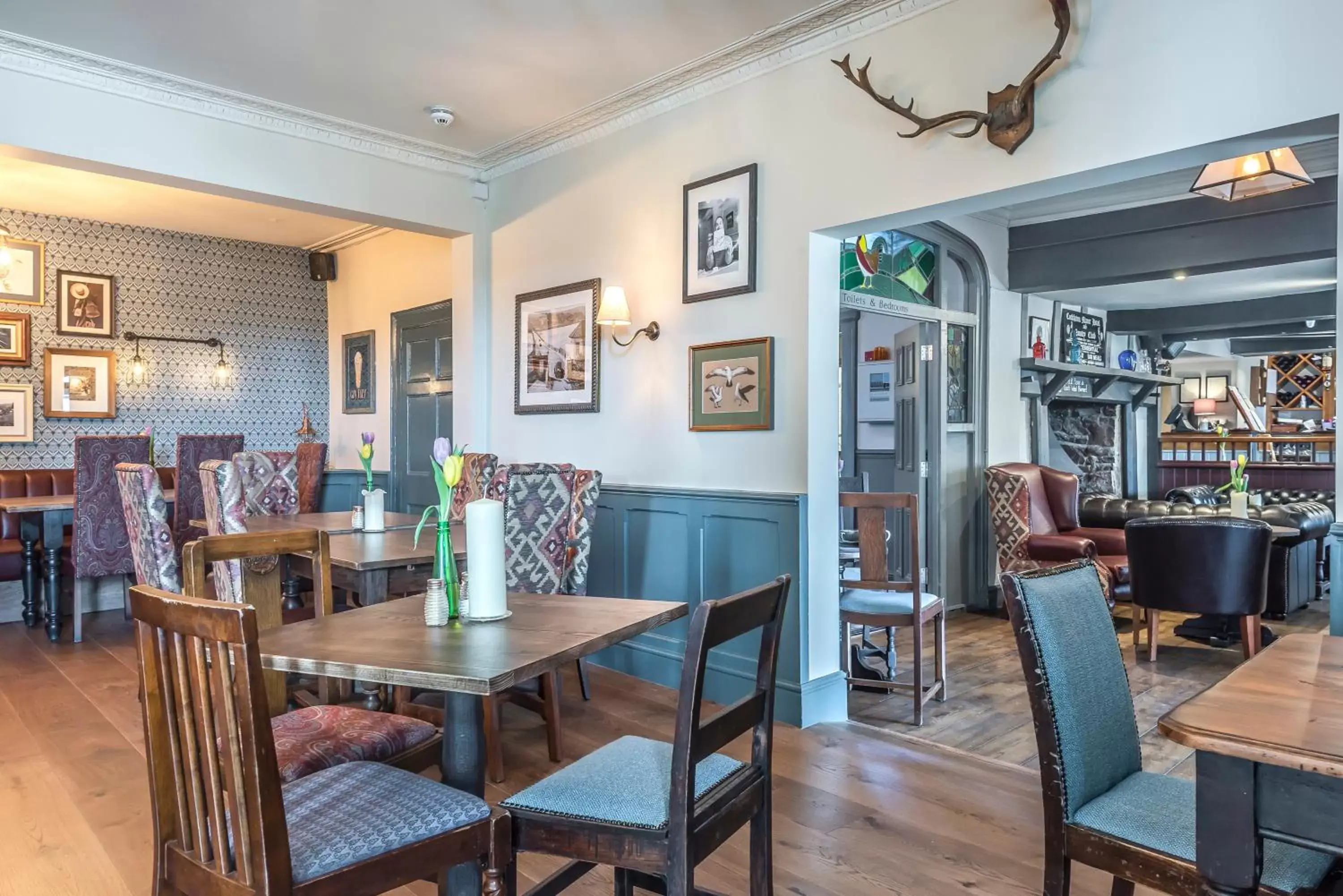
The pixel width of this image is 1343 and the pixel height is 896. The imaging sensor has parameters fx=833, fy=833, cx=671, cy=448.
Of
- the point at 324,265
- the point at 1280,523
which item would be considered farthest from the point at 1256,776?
the point at 324,265

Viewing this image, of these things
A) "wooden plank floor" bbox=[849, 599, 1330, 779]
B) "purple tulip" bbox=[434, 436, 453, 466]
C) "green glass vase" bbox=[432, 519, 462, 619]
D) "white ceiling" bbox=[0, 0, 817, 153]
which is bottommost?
"wooden plank floor" bbox=[849, 599, 1330, 779]

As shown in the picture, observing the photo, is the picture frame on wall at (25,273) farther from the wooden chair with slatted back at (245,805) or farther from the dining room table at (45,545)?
the wooden chair with slatted back at (245,805)

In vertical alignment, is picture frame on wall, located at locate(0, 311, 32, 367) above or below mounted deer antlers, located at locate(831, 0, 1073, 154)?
below

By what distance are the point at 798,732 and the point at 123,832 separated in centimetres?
228

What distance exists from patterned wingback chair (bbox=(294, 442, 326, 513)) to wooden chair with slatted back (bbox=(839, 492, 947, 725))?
4.41 meters

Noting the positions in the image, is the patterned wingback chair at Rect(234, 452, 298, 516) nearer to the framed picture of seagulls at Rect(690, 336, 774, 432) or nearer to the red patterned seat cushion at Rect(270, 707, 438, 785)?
the framed picture of seagulls at Rect(690, 336, 774, 432)

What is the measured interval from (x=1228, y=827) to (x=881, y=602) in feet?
8.57

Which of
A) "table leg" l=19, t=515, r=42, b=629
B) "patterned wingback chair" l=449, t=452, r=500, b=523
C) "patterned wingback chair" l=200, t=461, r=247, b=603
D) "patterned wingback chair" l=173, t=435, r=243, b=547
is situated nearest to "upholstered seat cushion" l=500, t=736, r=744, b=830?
"patterned wingback chair" l=200, t=461, r=247, b=603

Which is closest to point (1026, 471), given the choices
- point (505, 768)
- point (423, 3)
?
point (505, 768)

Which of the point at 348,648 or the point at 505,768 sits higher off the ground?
the point at 348,648

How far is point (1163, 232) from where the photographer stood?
→ 5.38m

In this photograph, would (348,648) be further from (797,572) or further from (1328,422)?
(1328,422)

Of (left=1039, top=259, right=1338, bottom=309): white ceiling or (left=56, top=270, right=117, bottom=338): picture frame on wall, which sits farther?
(left=1039, top=259, right=1338, bottom=309): white ceiling

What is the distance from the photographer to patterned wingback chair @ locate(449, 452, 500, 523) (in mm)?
4309
